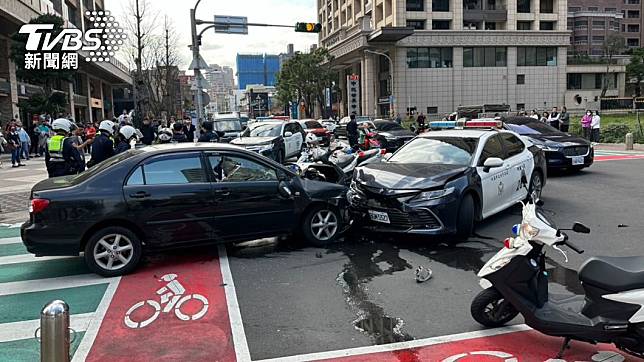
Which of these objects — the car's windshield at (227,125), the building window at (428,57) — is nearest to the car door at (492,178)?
the car's windshield at (227,125)

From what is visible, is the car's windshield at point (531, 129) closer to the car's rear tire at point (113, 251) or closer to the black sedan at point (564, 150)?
the black sedan at point (564, 150)

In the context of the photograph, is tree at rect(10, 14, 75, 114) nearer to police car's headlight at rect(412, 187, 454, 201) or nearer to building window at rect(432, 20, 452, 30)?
police car's headlight at rect(412, 187, 454, 201)

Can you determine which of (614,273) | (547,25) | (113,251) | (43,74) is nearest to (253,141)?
(113,251)

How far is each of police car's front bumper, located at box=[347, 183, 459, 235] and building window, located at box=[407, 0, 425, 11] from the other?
53.0m

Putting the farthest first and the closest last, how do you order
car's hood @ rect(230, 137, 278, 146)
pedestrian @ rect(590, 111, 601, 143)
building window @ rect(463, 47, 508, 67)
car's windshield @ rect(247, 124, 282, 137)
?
building window @ rect(463, 47, 508, 67) < pedestrian @ rect(590, 111, 601, 143) < car's windshield @ rect(247, 124, 282, 137) < car's hood @ rect(230, 137, 278, 146)

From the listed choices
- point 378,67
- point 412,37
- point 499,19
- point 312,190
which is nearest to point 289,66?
point 378,67

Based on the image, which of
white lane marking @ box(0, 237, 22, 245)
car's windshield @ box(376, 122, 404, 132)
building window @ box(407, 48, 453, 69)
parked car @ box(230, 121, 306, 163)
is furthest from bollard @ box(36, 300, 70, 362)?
building window @ box(407, 48, 453, 69)

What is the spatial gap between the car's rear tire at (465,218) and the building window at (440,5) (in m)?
54.1

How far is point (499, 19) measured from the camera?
59.6 metres

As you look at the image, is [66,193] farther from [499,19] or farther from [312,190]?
[499,19]

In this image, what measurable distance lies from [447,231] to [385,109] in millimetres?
55539

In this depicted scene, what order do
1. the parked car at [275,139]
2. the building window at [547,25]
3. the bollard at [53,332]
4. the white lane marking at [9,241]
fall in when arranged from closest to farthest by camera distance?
the bollard at [53,332] → the white lane marking at [9,241] → the parked car at [275,139] → the building window at [547,25]

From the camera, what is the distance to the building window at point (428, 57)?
187 ft

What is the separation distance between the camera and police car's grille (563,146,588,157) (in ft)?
46.0
